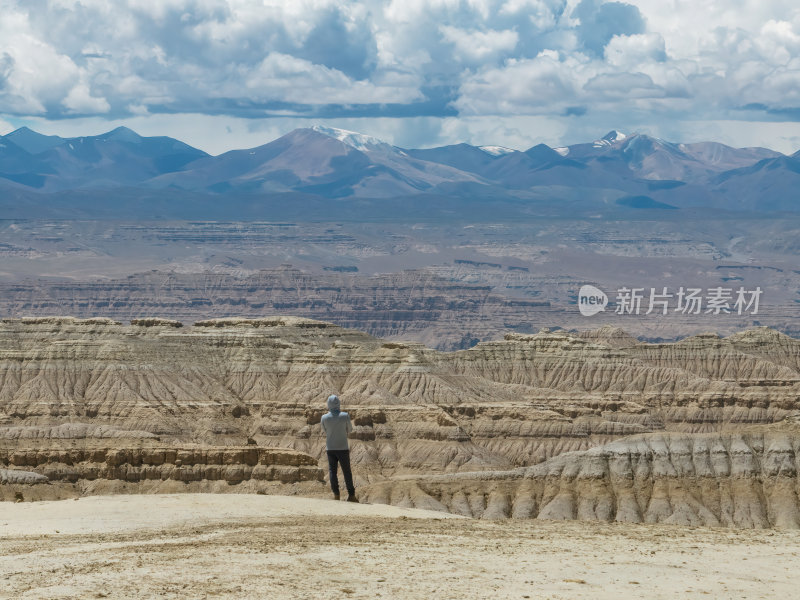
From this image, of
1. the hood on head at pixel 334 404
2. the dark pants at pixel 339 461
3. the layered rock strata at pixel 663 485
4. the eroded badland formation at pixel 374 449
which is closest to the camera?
the hood on head at pixel 334 404

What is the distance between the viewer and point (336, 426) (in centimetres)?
4578

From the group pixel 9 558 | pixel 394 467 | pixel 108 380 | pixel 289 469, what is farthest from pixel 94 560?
pixel 108 380

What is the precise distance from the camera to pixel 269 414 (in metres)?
186

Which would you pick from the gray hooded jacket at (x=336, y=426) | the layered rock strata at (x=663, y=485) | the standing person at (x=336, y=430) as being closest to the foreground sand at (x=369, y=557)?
the standing person at (x=336, y=430)

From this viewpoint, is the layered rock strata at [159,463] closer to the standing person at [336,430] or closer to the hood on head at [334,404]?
the standing person at [336,430]

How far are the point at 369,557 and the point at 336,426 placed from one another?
10536 mm

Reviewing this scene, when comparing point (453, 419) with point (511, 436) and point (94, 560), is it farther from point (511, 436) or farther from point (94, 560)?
point (94, 560)

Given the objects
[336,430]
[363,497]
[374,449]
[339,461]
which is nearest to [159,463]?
[363,497]

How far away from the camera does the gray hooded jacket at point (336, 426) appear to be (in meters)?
45.5

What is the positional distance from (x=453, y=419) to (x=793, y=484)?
82.8m

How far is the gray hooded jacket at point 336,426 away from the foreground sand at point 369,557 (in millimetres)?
1836

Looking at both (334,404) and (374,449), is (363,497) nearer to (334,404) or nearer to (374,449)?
(374,449)

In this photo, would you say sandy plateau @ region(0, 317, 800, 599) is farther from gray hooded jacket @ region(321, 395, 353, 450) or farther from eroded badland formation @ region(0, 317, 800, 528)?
gray hooded jacket @ region(321, 395, 353, 450)

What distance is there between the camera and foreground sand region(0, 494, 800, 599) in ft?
105
